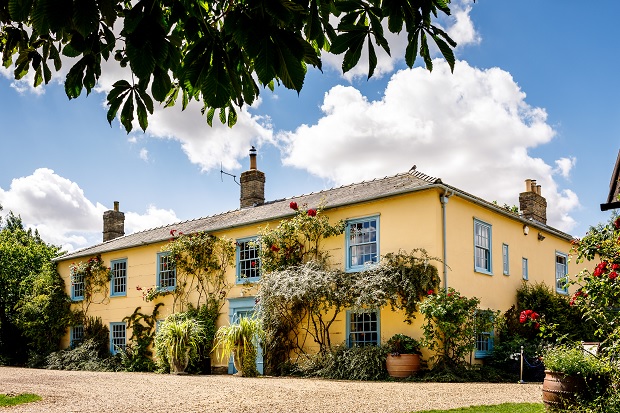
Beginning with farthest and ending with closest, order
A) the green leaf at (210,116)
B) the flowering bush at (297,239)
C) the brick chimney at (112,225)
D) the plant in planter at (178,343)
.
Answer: the brick chimney at (112,225) < the plant in planter at (178,343) < the flowering bush at (297,239) < the green leaf at (210,116)

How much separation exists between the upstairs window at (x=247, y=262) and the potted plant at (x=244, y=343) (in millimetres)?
2336

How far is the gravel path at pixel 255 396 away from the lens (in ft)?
28.8

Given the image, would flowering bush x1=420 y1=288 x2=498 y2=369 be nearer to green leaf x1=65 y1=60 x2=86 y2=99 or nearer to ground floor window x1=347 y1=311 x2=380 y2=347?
ground floor window x1=347 y1=311 x2=380 y2=347

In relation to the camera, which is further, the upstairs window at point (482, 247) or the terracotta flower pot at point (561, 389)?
the upstairs window at point (482, 247)

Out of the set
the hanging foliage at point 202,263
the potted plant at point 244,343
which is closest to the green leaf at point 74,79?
the potted plant at point 244,343

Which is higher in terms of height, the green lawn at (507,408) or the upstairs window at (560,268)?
the upstairs window at (560,268)

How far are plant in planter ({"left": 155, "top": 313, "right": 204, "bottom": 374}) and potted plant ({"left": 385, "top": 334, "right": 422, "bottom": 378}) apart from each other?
568cm

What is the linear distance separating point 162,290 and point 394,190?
8874mm

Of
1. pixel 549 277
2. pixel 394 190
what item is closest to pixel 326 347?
pixel 394 190

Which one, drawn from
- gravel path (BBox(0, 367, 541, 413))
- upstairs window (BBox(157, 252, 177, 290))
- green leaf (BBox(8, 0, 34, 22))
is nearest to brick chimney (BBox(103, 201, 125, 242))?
upstairs window (BBox(157, 252, 177, 290))

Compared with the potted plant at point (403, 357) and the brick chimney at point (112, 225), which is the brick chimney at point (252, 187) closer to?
the brick chimney at point (112, 225)

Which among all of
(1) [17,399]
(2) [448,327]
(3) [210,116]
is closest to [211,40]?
(3) [210,116]

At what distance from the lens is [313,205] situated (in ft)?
56.6

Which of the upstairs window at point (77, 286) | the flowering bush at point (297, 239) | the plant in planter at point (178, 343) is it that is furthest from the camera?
the upstairs window at point (77, 286)
